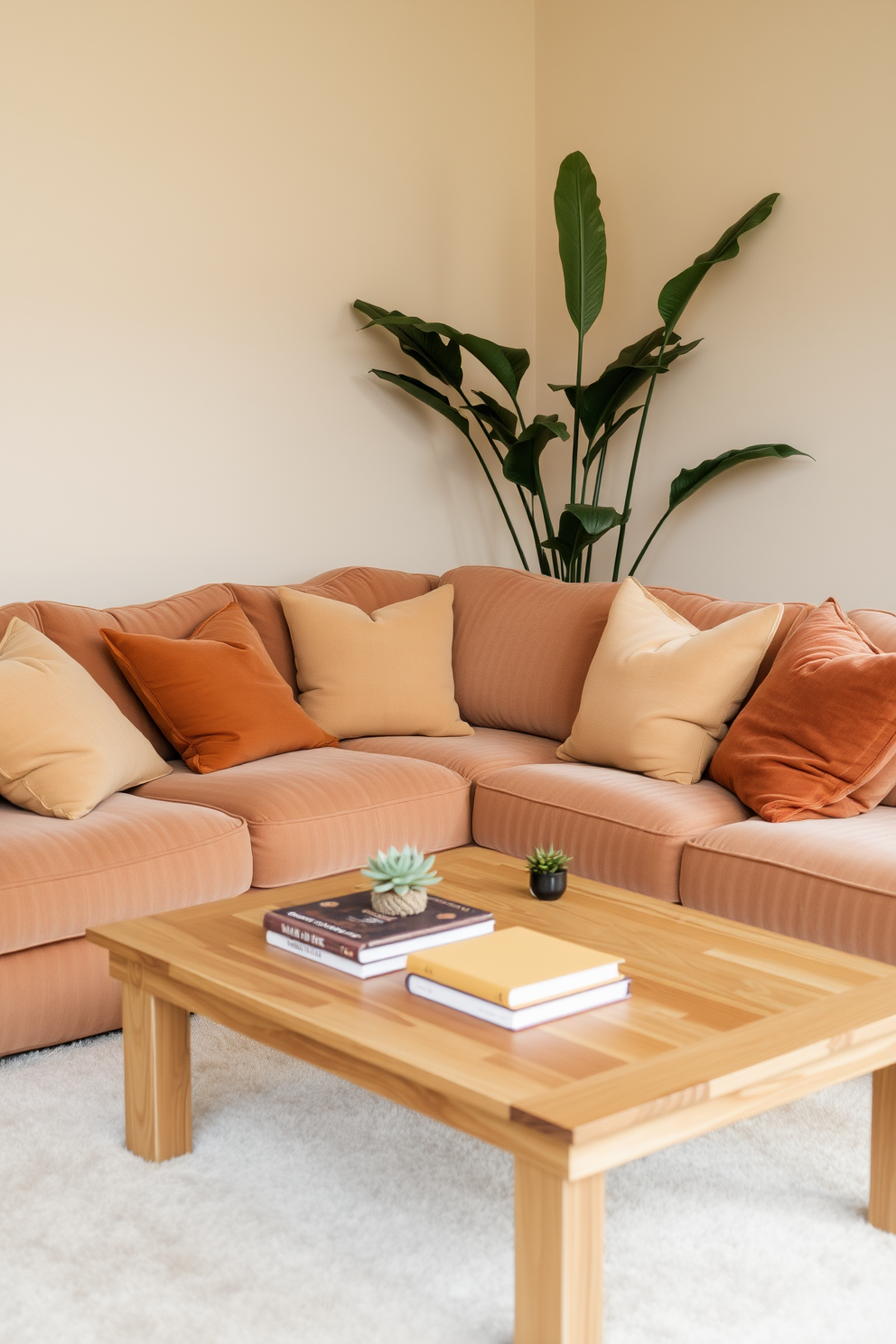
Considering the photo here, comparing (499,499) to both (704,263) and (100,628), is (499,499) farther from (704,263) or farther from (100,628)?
(100,628)

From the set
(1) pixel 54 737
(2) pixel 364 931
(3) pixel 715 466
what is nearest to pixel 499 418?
(3) pixel 715 466

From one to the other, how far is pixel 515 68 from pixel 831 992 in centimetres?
397

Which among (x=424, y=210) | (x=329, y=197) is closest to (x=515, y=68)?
(x=424, y=210)

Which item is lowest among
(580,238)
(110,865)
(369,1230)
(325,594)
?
(369,1230)

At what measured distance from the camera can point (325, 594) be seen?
3652mm

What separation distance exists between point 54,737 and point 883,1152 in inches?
70.6

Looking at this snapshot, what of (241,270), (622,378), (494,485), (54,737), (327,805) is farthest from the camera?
(494,485)

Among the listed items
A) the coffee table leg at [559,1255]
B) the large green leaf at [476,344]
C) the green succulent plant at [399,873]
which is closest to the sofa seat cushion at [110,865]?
the green succulent plant at [399,873]

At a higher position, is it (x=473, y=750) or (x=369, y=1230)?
(x=473, y=750)

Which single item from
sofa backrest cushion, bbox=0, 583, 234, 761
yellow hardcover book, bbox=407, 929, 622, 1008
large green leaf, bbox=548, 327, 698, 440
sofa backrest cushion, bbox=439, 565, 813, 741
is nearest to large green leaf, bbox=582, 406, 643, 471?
large green leaf, bbox=548, 327, 698, 440

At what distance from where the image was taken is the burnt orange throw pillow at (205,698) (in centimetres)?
304

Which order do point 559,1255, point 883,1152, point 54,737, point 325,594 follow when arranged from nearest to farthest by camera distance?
1. point 559,1255
2. point 883,1152
3. point 54,737
4. point 325,594

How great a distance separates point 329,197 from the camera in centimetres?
412

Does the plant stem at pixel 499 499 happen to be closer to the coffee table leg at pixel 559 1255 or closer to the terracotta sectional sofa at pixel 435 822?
the terracotta sectional sofa at pixel 435 822
